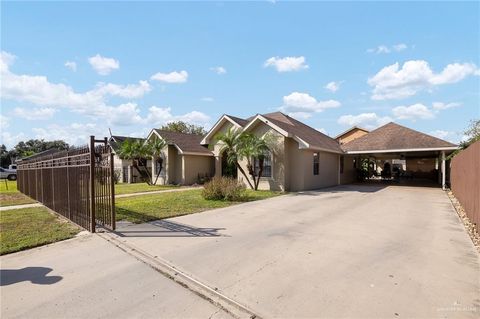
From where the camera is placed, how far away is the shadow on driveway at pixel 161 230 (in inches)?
287

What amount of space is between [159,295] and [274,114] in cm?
2378

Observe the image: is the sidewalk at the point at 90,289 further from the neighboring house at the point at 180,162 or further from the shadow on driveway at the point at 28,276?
the neighboring house at the point at 180,162

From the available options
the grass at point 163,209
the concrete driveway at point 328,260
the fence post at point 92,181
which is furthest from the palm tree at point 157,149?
the fence post at point 92,181

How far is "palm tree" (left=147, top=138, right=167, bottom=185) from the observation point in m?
23.9

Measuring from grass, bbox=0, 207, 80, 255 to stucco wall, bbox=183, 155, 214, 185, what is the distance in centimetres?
1370

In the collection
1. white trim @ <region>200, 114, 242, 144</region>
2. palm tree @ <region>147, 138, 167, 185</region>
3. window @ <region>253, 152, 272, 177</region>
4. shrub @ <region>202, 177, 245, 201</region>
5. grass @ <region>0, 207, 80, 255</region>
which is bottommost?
grass @ <region>0, 207, 80, 255</region>

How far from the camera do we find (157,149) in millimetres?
24109

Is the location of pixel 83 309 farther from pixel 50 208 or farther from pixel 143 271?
pixel 50 208

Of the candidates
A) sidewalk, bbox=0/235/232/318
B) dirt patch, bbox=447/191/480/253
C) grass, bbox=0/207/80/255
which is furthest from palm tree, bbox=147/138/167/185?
dirt patch, bbox=447/191/480/253

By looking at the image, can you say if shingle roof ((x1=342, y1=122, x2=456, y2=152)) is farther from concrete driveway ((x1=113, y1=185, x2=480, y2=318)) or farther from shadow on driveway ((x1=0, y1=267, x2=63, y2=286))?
shadow on driveway ((x1=0, y1=267, x2=63, y2=286))

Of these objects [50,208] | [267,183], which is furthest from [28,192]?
[267,183]

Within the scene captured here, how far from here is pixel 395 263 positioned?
5172 millimetres

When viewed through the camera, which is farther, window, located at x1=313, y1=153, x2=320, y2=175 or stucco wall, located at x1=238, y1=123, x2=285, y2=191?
window, located at x1=313, y1=153, x2=320, y2=175

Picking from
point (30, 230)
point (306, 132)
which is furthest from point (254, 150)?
point (30, 230)
